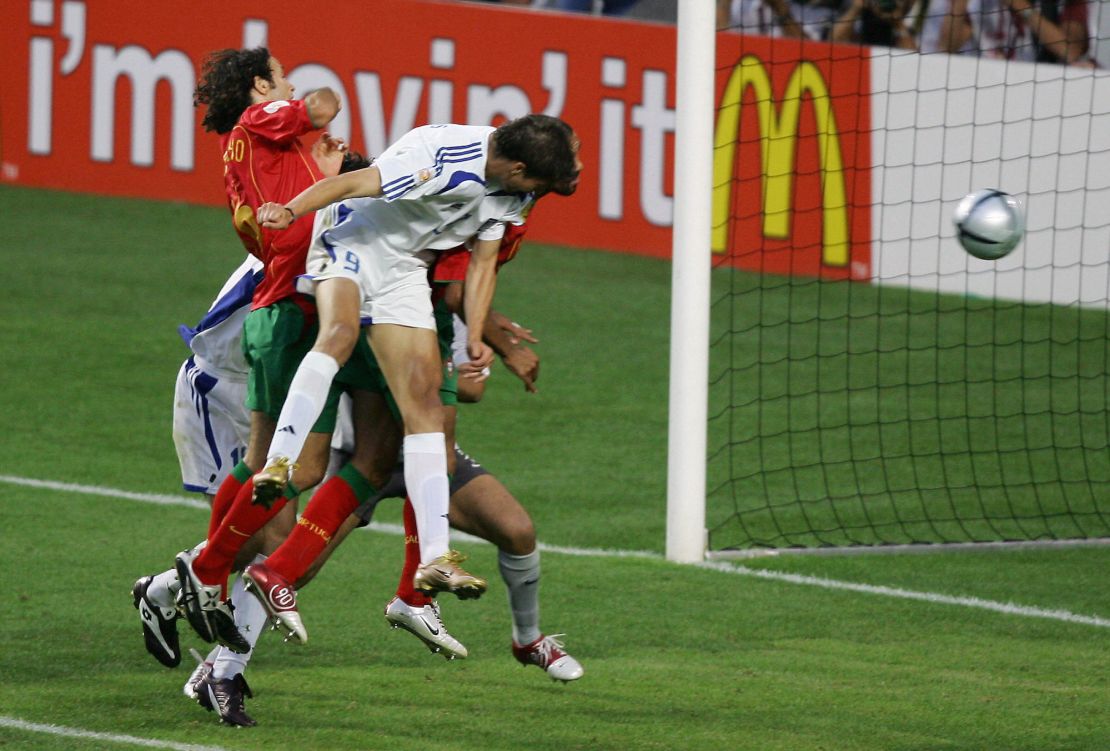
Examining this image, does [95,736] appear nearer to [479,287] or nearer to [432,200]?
[479,287]

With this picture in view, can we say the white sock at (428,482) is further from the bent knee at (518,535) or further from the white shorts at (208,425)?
the white shorts at (208,425)

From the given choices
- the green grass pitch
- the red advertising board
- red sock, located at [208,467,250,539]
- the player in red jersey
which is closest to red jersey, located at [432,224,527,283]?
the player in red jersey

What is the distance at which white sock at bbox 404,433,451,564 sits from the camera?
5680 millimetres

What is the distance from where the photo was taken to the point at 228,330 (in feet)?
20.8

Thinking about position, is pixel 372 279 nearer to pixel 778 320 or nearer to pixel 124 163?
pixel 778 320

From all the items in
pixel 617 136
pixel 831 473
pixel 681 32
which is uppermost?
pixel 681 32

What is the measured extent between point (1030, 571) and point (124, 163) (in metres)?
10.9

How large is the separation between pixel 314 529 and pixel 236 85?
161 centimetres

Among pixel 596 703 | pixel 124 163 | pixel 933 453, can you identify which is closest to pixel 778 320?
pixel 933 453

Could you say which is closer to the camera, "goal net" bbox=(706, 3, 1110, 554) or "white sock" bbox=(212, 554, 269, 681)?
"white sock" bbox=(212, 554, 269, 681)

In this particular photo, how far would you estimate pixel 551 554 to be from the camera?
27.8 feet

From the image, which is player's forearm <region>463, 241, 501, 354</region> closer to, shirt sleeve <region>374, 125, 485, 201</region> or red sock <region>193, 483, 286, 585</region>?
shirt sleeve <region>374, 125, 485, 201</region>

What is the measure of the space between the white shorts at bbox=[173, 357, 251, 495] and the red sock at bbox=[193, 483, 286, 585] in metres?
0.66

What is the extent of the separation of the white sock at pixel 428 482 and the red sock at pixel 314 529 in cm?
25
